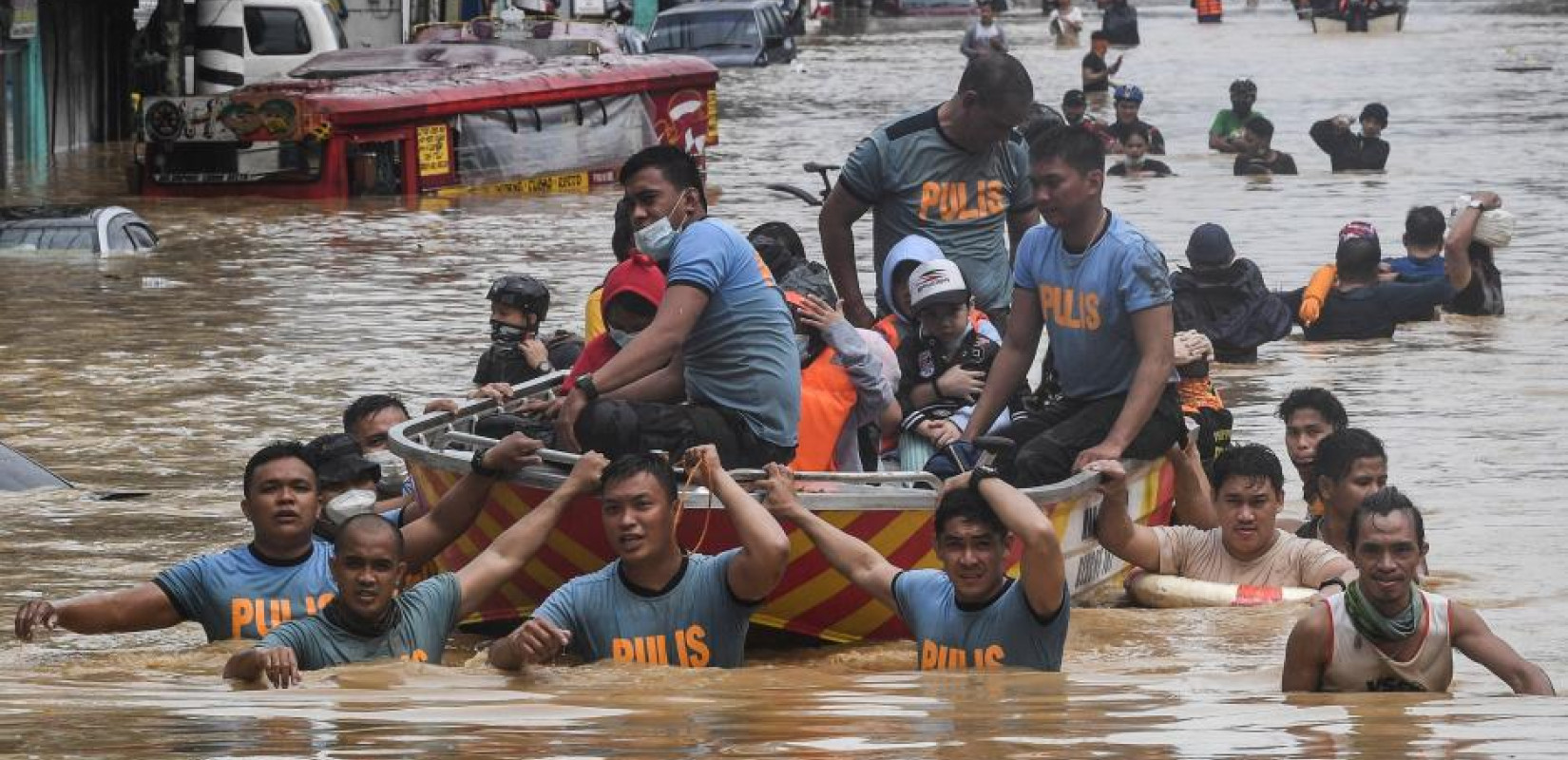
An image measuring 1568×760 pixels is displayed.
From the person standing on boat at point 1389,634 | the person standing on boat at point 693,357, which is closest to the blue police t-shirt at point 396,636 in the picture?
the person standing on boat at point 693,357

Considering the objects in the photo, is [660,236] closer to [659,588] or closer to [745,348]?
[745,348]

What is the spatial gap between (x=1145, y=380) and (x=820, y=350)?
1.24m

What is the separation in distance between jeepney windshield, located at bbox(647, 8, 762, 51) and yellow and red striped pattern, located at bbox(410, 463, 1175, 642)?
38.6 metres

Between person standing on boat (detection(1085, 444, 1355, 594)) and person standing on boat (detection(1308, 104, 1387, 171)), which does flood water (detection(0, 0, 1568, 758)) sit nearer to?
person standing on boat (detection(1085, 444, 1355, 594))

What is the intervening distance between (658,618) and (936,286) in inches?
99.8

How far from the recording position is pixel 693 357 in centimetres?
898

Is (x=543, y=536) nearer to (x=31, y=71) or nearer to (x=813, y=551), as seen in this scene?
(x=813, y=551)

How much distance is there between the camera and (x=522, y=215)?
25516 mm

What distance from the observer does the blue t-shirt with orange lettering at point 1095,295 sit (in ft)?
29.3

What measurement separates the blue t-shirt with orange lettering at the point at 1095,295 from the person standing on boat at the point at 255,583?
248cm

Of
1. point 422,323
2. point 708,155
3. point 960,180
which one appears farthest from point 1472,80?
point 960,180

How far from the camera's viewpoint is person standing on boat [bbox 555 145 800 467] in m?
8.73

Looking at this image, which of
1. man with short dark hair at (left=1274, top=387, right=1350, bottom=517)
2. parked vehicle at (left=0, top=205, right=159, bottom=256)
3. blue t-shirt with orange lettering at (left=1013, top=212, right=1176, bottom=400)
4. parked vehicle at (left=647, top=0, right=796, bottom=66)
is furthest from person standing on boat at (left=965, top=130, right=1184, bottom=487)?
parked vehicle at (left=647, top=0, right=796, bottom=66)

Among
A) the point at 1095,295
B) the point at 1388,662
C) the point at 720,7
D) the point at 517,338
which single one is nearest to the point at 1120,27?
the point at 720,7
